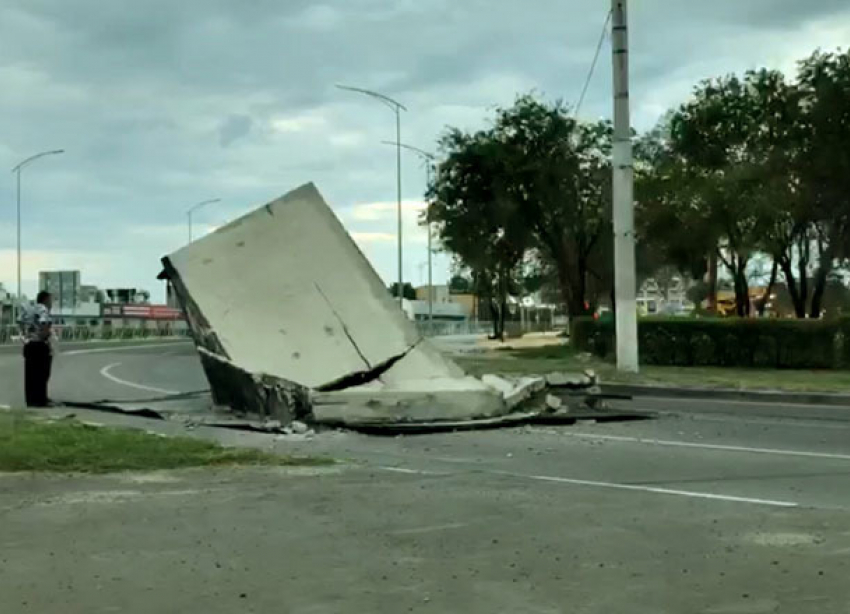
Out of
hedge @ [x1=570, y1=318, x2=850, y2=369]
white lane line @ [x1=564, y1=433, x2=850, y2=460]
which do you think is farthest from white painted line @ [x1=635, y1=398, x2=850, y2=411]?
hedge @ [x1=570, y1=318, x2=850, y2=369]

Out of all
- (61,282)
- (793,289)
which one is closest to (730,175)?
(793,289)

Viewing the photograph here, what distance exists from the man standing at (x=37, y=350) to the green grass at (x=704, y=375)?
24.3ft

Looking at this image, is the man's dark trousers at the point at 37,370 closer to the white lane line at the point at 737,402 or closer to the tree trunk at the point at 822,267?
the white lane line at the point at 737,402

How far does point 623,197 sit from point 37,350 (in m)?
11.4

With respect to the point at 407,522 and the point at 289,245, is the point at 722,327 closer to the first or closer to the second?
the point at 289,245

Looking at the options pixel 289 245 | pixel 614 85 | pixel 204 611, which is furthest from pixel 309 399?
pixel 614 85

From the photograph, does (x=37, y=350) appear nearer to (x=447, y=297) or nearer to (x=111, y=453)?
(x=111, y=453)

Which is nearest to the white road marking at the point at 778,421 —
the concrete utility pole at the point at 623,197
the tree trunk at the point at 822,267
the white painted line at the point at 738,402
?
the white painted line at the point at 738,402

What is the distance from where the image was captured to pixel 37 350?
1614cm

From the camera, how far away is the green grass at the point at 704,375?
64.3 ft

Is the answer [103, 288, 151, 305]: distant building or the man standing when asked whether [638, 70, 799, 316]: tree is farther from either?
[103, 288, 151, 305]: distant building

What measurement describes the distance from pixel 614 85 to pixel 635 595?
1778cm

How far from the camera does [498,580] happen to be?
594cm

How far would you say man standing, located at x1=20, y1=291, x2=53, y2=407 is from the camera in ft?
53.1
